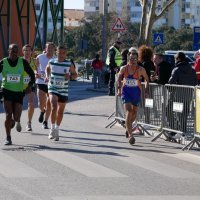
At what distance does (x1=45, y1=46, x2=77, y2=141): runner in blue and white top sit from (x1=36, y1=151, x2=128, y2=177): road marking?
1.88 m

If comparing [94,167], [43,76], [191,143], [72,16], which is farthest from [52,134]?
[72,16]

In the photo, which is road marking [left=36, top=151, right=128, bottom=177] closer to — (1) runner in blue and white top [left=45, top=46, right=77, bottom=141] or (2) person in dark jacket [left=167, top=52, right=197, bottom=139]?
(1) runner in blue and white top [left=45, top=46, right=77, bottom=141]

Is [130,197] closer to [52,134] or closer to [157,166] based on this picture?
[157,166]

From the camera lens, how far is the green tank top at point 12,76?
14352mm

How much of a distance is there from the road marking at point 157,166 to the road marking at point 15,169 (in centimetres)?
182

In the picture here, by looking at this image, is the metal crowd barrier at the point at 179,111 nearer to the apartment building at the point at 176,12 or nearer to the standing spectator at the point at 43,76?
the standing spectator at the point at 43,76

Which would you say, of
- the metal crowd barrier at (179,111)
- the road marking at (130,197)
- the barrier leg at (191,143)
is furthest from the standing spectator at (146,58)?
the road marking at (130,197)

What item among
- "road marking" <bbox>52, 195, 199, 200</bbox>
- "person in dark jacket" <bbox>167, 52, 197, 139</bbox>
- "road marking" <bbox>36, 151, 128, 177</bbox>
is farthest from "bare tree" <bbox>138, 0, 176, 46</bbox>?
"road marking" <bbox>52, 195, 199, 200</bbox>

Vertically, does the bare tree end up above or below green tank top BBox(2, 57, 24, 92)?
above

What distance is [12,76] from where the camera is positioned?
14383mm

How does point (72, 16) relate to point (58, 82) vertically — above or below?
above

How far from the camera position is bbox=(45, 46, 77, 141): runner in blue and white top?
15.2m

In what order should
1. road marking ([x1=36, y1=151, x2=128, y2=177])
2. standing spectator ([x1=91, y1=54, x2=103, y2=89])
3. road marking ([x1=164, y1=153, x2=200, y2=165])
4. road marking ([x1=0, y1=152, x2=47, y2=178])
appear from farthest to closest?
standing spectator ([x1=91, y1=54, x2=103, y2=89]) → road marking ([x1=164, y1=153, x2=200, y2=165]) → road marking ([x1=36, y1=151, x2=128, y2=177]) → road marking ([x1=0, y1=152, x2=47, y2=178])

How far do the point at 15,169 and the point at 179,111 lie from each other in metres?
4.79
